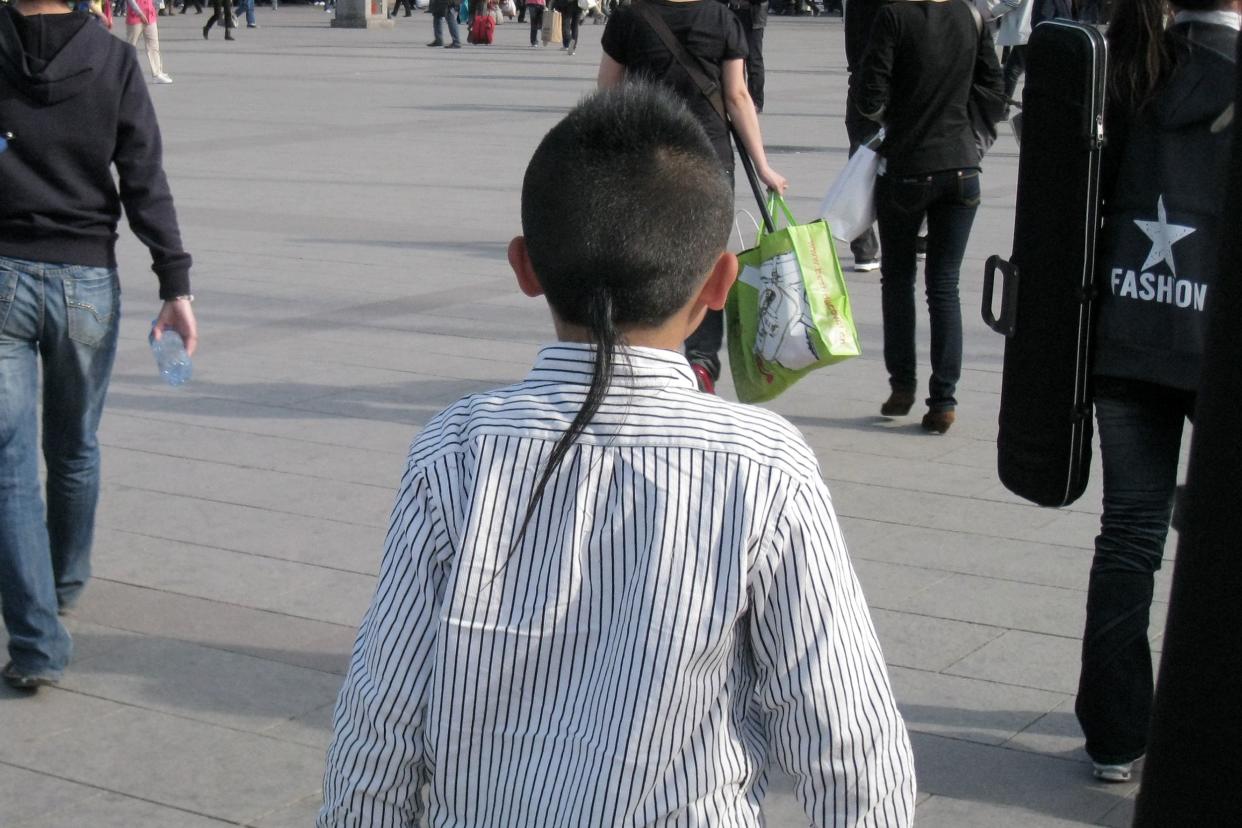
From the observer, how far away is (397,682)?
1611 mm

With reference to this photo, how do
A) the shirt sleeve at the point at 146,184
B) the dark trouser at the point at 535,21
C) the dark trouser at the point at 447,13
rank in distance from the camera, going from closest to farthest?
1. the shirt sleeve at the point at 146,184
2. the dark trouser at the point at 447,13
3. the dark trouser at the point at 535,21

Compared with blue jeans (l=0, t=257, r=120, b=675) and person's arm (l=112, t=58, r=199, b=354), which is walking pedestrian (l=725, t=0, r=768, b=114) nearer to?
person's arm (l=112, t=58, r=199, b=354)

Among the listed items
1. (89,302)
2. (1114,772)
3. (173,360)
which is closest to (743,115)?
(173,360)

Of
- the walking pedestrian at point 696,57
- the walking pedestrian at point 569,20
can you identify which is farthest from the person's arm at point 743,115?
the walking pedestrian at point 569,20

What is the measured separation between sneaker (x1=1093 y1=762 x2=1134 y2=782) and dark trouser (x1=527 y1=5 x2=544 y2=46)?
96.6 ft

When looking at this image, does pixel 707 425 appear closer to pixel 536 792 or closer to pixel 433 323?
pixel 536 792

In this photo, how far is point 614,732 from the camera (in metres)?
1.54

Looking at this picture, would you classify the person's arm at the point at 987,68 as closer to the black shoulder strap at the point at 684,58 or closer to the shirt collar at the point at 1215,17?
the black shoulder strap at the point at 684,58

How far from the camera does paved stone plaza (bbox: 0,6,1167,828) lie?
343cm

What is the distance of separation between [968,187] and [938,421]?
0.84m

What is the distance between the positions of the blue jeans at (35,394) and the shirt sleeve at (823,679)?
8.59 feet

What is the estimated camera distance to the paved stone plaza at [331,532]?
11.3ft

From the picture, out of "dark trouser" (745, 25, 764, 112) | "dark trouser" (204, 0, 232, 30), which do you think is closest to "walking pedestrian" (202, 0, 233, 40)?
"dark trouser" (204, 0, 232, 30)

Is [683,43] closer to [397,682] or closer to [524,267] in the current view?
[524,267]
